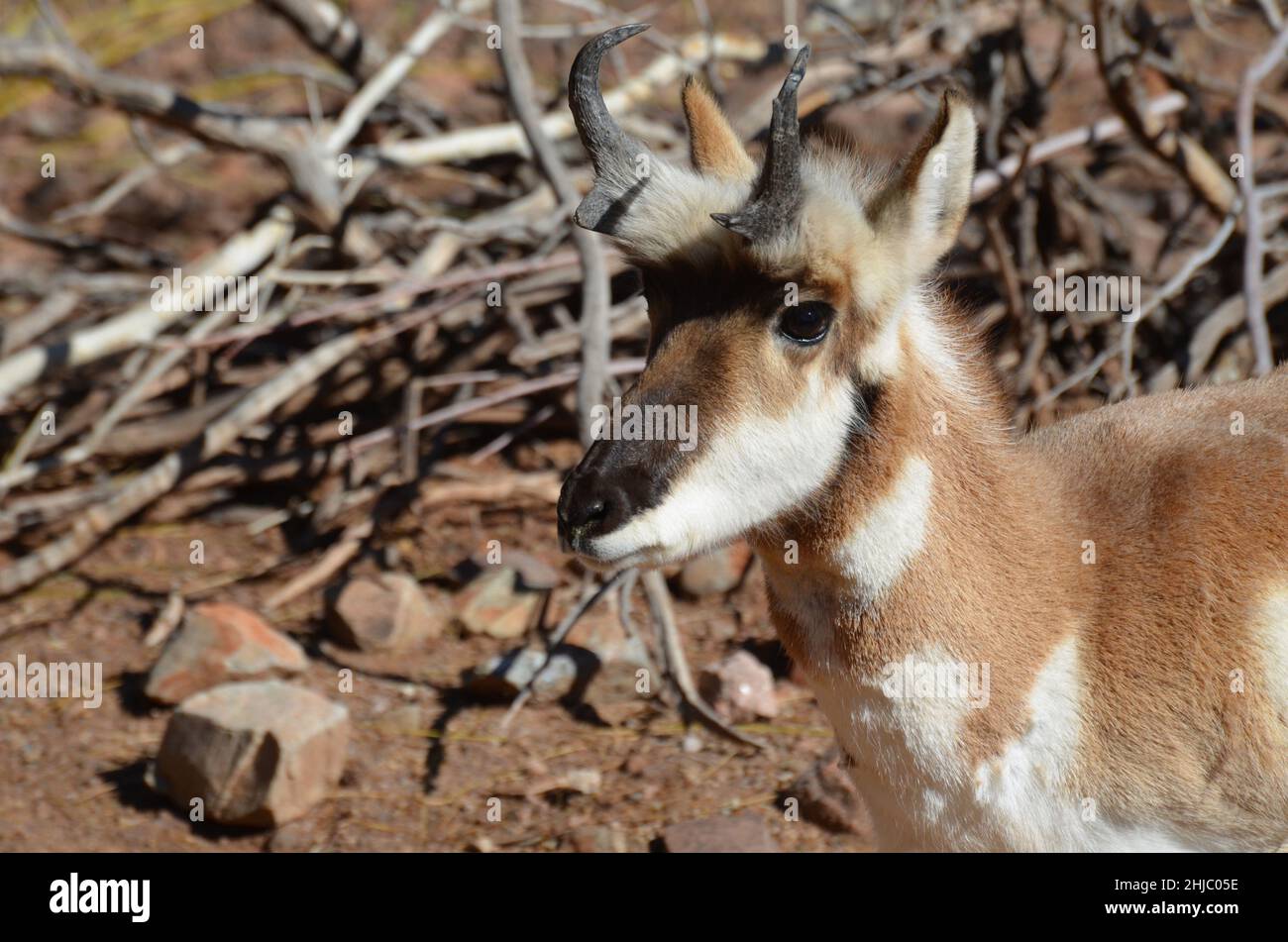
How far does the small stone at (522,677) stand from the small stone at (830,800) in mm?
1291

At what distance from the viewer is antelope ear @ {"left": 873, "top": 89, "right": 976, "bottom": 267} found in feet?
11.4

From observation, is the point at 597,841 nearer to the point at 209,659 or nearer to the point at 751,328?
the point at 209,659

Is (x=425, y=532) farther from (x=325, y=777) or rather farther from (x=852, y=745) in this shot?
(x=852, y=745)

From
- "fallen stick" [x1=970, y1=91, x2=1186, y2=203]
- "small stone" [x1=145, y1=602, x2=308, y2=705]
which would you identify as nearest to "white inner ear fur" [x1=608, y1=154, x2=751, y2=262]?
"fallen stick" [x1=970, y1=91, x2=1186, y2=203]

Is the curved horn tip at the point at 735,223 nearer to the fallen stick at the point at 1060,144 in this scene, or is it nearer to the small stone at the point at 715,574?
the fallen stick at the point at 1060,144

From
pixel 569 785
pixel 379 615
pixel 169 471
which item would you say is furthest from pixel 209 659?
pixel 569 785

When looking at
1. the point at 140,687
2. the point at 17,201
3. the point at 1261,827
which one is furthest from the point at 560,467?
the point at 17,201

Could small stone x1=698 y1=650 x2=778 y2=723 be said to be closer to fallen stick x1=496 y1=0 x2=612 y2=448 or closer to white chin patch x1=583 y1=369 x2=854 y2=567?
fallen stick x1=496 y1=0 x2=612 y2=448

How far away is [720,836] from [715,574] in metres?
2.13

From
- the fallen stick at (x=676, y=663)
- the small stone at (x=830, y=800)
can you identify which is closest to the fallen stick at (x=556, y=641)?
the fallen stick at (x=676, y=663)

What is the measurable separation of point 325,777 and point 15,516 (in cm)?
282

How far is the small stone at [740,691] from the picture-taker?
6129 millimetres

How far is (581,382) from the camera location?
19.8ft

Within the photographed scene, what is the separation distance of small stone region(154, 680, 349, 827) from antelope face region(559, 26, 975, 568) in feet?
8.31
